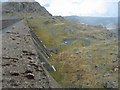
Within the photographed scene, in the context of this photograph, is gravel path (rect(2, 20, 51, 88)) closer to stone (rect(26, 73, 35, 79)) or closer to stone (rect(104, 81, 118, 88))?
stone (rect(26, 73, 35, 79))

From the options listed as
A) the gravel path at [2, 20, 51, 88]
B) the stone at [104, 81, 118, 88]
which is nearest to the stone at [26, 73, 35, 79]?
the gravel path at [2, 20, 51, 88]

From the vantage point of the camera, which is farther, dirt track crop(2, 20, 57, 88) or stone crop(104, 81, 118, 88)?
stone crop(104, 81, 118, 88)

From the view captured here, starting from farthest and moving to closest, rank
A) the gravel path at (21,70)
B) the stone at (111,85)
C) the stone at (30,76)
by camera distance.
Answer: the stone at (111,85) < the stone at (30,76) < the gravel path at (21,70)

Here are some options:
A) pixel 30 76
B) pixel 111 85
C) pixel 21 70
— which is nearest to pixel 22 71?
pixel 21 70

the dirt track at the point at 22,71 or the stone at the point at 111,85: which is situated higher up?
the dirt track at the point at 22,71

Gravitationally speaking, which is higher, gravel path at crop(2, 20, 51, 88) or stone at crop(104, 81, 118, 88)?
gravel path at crop(2, 20, 51, 88)

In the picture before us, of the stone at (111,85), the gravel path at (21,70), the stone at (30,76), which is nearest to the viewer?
the gravel path at (21,70)

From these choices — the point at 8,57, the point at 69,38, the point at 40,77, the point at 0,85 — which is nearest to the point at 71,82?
the point at 8,57

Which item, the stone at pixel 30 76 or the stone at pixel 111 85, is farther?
the stone at pixel 111 85

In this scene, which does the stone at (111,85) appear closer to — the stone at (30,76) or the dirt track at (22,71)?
the dirt track at (22,71)

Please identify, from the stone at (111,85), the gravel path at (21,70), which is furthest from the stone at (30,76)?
the stone at (111,85)

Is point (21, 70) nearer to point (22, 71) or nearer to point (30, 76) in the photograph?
point (22, 71)

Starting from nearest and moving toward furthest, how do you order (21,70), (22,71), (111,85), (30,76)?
(30,76) → (22,71) → (21,70) → (111,85)
